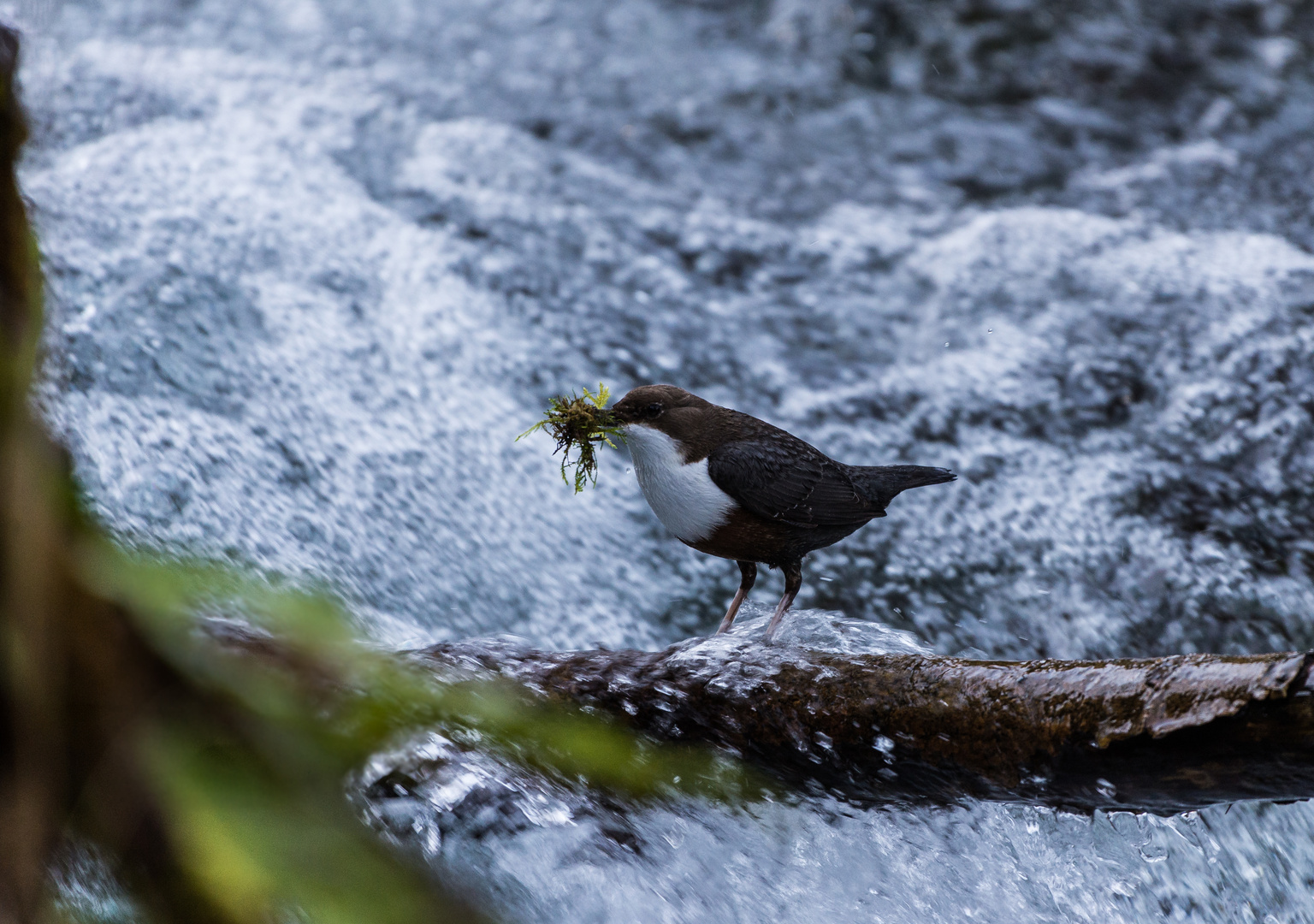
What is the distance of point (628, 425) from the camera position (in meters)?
2.52

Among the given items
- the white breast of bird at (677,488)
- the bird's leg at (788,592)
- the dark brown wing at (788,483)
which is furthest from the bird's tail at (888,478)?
the white breast of bird at (677,488)

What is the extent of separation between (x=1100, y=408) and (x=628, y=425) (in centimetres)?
261

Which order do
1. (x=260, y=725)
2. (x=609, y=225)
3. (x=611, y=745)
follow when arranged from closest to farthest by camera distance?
(x=260, y=725), (x=611, y=745), (x=609, y=225)

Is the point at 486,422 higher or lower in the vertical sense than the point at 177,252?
lower

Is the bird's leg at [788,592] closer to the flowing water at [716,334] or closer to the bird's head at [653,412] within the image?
the flowing water at [716,334]

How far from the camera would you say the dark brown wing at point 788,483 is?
2.48 metres

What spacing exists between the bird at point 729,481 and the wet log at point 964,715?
0.78ft

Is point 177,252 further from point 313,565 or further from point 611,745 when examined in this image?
point 611,745

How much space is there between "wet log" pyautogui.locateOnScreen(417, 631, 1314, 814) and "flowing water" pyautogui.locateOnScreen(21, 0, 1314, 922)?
188mm

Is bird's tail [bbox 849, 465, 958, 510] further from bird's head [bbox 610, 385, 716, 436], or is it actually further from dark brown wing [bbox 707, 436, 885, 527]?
bird's head [bbox 610, 385, 716, 436]

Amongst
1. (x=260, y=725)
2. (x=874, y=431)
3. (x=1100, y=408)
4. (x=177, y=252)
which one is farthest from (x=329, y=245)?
(x=1100, y=408)

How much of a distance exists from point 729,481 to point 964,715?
0.78 m

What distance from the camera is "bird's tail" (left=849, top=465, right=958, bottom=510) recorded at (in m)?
2.75

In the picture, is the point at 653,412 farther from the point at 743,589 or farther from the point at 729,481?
the point at 743,589
